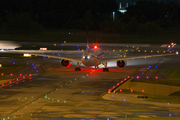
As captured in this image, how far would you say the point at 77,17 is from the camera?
172875 mm

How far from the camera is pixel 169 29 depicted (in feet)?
532

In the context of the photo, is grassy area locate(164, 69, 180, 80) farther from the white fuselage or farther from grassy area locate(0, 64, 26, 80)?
grassy area locate(0, 64, 26, 80)

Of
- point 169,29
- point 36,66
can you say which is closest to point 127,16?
point 169,29

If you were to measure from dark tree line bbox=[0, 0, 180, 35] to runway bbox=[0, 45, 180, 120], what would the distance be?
101 m

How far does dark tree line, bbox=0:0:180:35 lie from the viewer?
483ft

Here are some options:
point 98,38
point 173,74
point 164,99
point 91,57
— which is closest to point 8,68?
point 91,57

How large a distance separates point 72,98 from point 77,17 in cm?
14710

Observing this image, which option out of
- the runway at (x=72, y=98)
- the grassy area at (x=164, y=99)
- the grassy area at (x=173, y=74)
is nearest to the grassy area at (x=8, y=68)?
the runway at (x=72, y=98)

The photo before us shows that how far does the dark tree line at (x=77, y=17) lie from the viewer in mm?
147250

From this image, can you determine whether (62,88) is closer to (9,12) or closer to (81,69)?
(81,69)

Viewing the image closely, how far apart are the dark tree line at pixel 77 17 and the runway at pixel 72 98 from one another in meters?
101

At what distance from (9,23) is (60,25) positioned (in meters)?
29.2

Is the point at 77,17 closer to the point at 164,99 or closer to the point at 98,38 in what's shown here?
the point at 98,38

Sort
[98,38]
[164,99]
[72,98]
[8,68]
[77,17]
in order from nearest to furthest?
[164,99]
[72,98]
[8,68]
[98,38]
[77,17]
